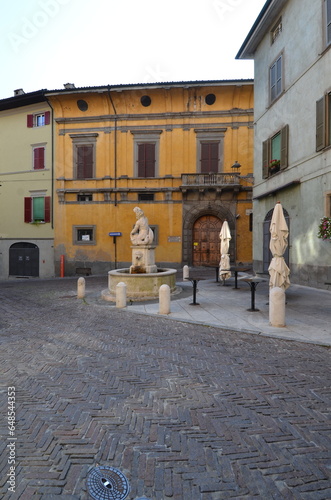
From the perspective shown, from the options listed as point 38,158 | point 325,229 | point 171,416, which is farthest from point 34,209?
point 171,416

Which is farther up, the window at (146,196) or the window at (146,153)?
the window at (146,153)

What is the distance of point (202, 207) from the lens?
21219 mm

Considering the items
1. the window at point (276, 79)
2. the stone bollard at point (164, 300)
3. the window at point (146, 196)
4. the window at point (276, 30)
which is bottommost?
the stone bollard at point (164, 300)

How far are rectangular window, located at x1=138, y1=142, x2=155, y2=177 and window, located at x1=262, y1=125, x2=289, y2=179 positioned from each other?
333 inches

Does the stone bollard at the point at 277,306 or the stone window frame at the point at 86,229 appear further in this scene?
the stone window frame at the point at 86,229

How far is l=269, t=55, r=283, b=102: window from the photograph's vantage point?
14.1 meters

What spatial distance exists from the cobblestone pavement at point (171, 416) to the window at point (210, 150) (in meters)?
16.8

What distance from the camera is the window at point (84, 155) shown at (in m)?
22.1

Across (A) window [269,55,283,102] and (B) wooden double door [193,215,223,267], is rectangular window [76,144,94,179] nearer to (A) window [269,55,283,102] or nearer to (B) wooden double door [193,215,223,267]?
(B) wooden double door [193,215,223,267]

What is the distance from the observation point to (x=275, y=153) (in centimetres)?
1492

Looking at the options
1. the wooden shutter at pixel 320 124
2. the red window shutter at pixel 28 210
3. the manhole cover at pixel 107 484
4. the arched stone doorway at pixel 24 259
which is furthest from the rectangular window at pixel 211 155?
the manhole cover at pixel 107 484

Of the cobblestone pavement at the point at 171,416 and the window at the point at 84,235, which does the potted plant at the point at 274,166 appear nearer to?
the cobblestone pavement at the point at 171,416

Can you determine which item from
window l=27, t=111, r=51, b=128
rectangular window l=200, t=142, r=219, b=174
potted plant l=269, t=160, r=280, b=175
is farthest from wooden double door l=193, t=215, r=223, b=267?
window l=27, t=111, r=51, b=128

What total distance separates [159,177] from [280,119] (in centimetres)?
934
